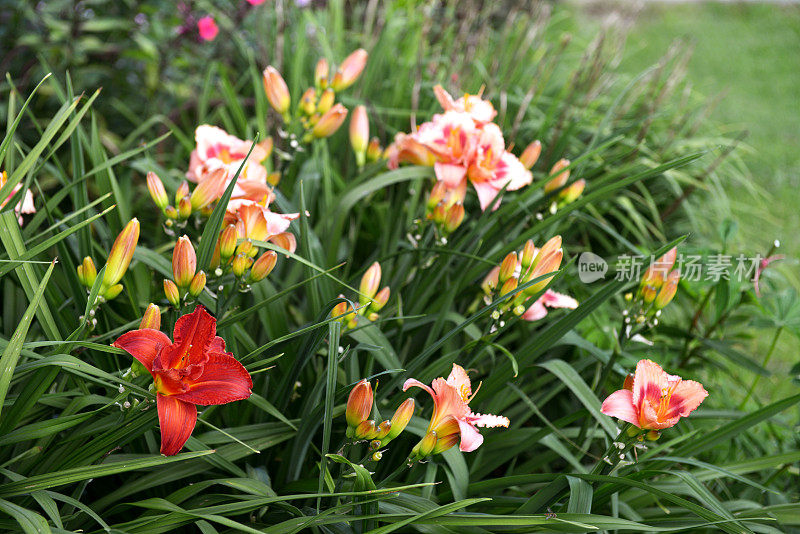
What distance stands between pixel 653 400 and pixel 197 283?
2.32 ft

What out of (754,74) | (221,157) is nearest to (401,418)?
(221,157)

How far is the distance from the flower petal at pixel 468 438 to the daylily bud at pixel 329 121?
2.63ft

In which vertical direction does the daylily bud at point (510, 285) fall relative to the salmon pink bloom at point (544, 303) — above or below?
above

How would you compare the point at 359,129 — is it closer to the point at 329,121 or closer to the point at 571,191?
the point at 329,121

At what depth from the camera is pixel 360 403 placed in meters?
0.91

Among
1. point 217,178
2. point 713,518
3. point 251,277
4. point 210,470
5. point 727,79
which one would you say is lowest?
point 727,79

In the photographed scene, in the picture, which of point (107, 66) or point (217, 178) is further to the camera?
point (107, 66)

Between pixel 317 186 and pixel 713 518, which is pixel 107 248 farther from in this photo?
pixel 713 518

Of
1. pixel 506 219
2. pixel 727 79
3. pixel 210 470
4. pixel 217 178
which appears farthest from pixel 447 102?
pixel 727 79

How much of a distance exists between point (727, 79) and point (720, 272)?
16.7 ft

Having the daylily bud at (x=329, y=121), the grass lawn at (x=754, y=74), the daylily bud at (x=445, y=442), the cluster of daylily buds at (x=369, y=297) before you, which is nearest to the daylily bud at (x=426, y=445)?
the daylily bud at (x=445, y=442)

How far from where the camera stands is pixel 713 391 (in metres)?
1.89

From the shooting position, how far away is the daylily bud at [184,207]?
111 cm

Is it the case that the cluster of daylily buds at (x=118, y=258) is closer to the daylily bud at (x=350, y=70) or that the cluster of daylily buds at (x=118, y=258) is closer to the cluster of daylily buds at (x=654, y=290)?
the daylily bud at (x=350, y=70)
